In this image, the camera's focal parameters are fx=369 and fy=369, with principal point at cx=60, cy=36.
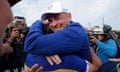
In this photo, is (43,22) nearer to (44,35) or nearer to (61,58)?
(44,35)

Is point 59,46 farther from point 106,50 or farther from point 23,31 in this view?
point 106,50

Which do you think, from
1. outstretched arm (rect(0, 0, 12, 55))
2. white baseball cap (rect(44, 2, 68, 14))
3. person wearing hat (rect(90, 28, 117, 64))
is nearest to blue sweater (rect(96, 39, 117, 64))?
person wearing hat (rect(90, 28, 117, 64))

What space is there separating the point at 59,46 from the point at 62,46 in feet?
0.08

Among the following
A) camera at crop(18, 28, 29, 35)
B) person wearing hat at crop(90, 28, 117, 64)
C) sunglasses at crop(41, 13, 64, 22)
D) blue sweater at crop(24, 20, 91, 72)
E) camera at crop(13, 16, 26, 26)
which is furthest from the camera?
person wearing hat at crop(90, 28, 117, 64)

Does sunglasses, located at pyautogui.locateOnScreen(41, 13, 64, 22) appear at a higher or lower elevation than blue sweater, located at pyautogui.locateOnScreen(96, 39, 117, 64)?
higher

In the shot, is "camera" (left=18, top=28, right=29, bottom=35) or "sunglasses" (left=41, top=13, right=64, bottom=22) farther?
"camera" (left=18, top=28, right=29, bottom=35)

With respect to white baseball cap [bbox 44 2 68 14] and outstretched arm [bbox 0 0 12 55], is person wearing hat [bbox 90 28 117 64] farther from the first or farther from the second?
outstretched arm [bbox 0 0 12 55]

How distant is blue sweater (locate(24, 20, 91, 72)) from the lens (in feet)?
9.71

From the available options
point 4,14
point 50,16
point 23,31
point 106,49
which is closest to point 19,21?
point 23,31

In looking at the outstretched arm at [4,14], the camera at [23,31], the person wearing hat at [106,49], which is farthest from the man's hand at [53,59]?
the person wearing hat at [106,49]

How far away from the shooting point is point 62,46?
295 cm

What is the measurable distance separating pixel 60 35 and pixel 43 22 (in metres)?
0.26

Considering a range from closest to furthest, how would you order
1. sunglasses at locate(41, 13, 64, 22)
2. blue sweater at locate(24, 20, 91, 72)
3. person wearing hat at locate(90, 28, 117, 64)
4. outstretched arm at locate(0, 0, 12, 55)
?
outstretched arm at locate(0, 0, 12, 55), blue sweater at locate(24, 20, 91, 72), sunglasses at locate(41, 13, 64, 22), person wearing hat at locate(90, 28, 117, 64)

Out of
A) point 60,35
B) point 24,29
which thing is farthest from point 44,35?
point 24,29
